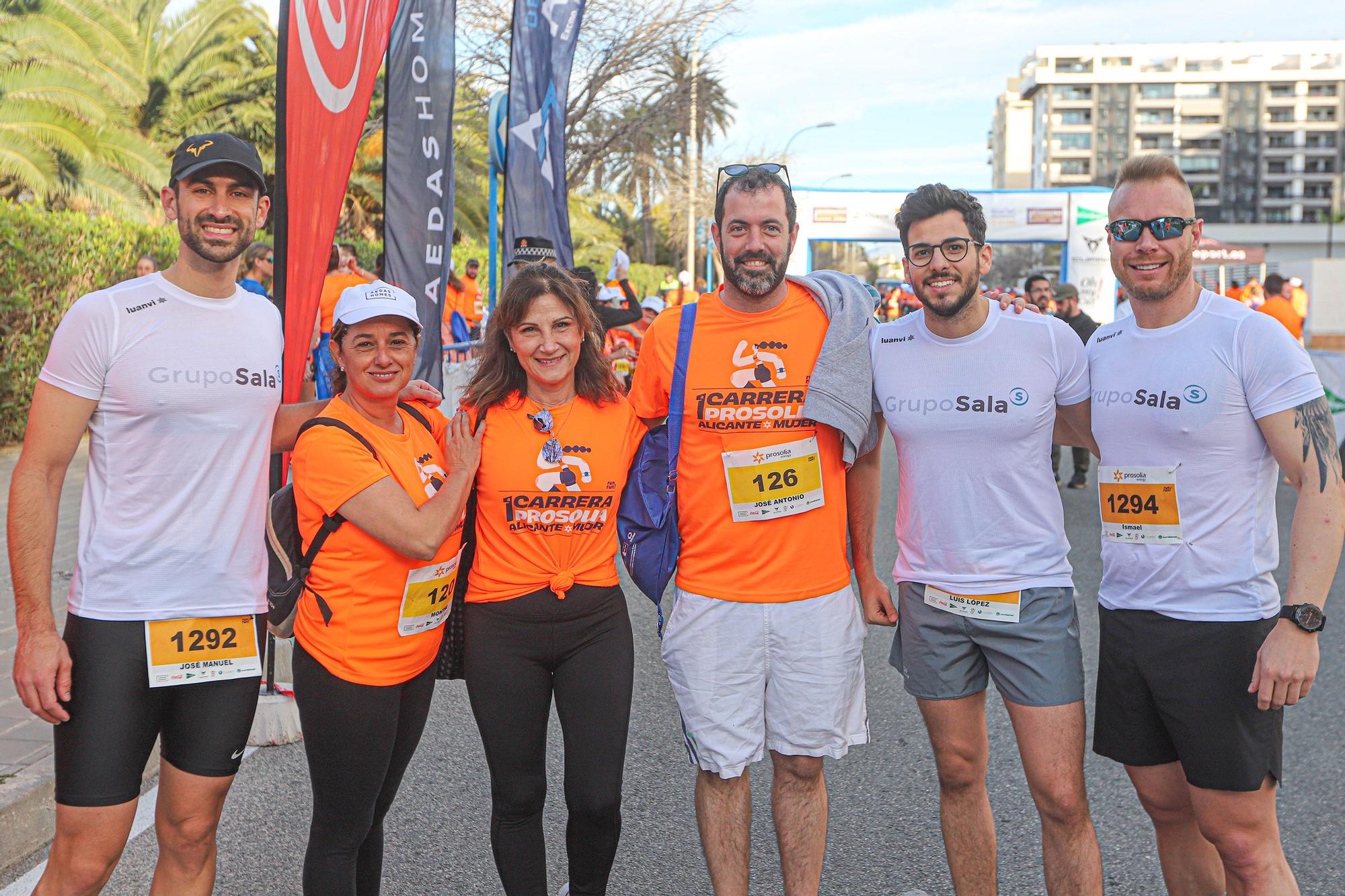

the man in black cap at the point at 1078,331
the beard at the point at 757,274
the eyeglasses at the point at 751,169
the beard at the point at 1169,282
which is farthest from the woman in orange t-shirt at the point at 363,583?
the man in black cap at the point at 1078,331

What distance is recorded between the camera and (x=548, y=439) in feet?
10.1

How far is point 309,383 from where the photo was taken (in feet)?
11.3

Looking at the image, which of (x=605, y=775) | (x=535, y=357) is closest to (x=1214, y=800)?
(x=605, y=775)

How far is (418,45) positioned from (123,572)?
13.6 ft

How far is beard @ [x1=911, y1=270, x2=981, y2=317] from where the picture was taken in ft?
10.0

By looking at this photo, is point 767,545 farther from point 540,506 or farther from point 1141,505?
point 1141,505

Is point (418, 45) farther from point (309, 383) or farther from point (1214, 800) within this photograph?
point (1214, 800)

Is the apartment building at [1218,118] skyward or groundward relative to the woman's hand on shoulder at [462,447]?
skyward

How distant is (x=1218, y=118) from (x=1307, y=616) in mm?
149924

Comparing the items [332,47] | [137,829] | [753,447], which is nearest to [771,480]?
[753,447]

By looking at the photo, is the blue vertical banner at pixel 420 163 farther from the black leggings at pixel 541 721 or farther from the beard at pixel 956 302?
the beard at pixel 956 302

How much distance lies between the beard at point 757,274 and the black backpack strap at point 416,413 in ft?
3.14

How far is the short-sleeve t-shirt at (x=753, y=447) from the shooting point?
10.4ft

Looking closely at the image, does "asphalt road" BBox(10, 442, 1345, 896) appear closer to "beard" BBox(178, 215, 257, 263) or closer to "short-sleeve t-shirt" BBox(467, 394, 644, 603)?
"short-sleeve t-shirt" BBox(467, 394, 644, 603)
